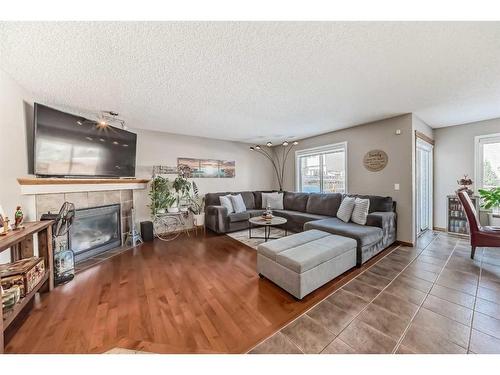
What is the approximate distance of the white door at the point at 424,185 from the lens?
3721 mm

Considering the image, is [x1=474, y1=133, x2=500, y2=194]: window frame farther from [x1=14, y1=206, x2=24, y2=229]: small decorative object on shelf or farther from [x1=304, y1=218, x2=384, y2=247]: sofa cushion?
[x1=14, y1=206, x2=24, y2=229]: small decorative object on shelf

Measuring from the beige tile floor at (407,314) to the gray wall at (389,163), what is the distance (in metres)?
1.03

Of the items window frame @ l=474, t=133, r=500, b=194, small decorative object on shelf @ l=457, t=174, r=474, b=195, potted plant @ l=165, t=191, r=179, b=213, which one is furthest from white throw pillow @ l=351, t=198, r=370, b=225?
potted plant @ l=165, t=191, r=179, b=213

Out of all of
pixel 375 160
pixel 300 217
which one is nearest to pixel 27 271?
pixel 300 217

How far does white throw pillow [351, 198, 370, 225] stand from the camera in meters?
3.17

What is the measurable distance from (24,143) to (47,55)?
122 cm

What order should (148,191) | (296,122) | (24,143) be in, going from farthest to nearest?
(148,191)
(296,122)
(24,143)

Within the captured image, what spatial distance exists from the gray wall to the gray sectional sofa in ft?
0.64
